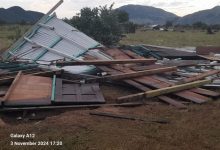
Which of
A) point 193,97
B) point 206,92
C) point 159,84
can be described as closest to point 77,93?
point 159,84

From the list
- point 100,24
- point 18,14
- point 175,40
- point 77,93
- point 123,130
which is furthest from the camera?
point 18,14

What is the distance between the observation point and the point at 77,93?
8055 millimetres

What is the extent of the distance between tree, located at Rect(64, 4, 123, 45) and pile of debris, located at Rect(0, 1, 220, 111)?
295 cm

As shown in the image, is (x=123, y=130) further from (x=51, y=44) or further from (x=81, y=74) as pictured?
(x=51, y=44)

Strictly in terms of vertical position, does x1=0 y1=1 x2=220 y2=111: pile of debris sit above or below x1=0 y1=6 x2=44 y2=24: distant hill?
below

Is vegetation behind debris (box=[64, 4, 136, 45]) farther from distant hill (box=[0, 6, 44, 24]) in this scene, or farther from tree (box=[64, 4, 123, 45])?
distant hill (box=[0, 6, 44, 24])

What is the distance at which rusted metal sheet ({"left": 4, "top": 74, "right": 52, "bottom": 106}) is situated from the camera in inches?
280

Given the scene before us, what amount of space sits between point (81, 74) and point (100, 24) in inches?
301

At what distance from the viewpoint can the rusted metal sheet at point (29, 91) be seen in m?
7.12

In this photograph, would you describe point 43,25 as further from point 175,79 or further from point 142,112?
point 142,112

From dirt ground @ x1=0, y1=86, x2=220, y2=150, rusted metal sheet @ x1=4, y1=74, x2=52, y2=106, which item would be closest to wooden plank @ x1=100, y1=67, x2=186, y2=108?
dirt ground @ x1=0, y1=86, x2=220, y2=150

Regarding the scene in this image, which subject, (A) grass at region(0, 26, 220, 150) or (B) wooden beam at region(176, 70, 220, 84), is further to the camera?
(B) wooden beam at region(176, 70, 220, 84)

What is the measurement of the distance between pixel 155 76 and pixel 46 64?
10.6 ft

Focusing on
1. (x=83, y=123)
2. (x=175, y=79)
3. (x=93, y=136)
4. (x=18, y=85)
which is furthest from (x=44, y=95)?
(x=175, y=79)
